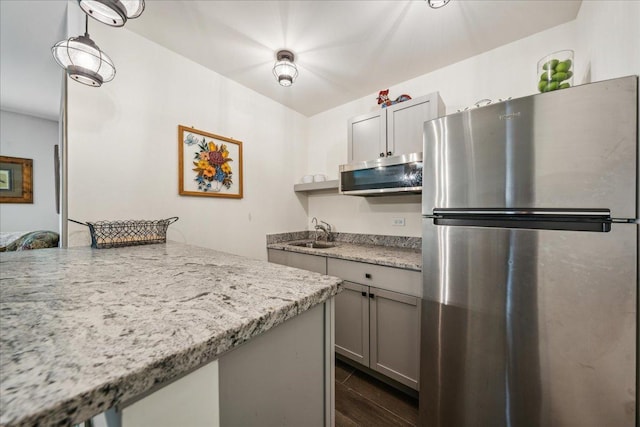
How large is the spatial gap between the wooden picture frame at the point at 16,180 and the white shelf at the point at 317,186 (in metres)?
4.02

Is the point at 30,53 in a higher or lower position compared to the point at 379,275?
higher

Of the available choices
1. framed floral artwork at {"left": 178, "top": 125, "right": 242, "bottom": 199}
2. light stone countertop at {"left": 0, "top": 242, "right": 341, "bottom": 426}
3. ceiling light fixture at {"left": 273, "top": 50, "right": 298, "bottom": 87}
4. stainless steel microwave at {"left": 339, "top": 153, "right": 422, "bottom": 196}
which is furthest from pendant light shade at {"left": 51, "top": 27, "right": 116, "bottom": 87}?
stainless steel microwave at {"left": 339, "top": 153, "right": 422, "bottom": 196}

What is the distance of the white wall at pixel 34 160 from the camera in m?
3.25

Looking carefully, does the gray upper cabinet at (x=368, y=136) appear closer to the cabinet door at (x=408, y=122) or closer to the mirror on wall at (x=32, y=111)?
the cabinet door at (x=408, y=122)

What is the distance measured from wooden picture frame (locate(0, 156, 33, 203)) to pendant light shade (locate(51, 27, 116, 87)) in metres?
3.71

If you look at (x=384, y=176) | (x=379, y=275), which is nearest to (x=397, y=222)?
(x=384, y=176)

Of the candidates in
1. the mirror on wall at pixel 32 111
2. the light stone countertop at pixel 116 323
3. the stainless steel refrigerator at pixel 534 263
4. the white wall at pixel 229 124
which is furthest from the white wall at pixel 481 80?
the mirror on wall at pixel 32 111

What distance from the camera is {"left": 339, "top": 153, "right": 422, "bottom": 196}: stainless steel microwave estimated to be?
1761 mm

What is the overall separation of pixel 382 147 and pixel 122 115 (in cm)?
196

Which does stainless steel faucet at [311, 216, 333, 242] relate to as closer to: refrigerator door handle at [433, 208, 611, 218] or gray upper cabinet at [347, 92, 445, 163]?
gray upper cabinet at [347, 92, 445, 163]

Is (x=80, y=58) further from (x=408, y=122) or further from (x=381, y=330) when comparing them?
(x=381, y=330)

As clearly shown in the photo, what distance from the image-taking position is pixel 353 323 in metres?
1.83

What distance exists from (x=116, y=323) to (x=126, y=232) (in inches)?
51.4

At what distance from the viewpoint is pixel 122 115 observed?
5.20 feet
